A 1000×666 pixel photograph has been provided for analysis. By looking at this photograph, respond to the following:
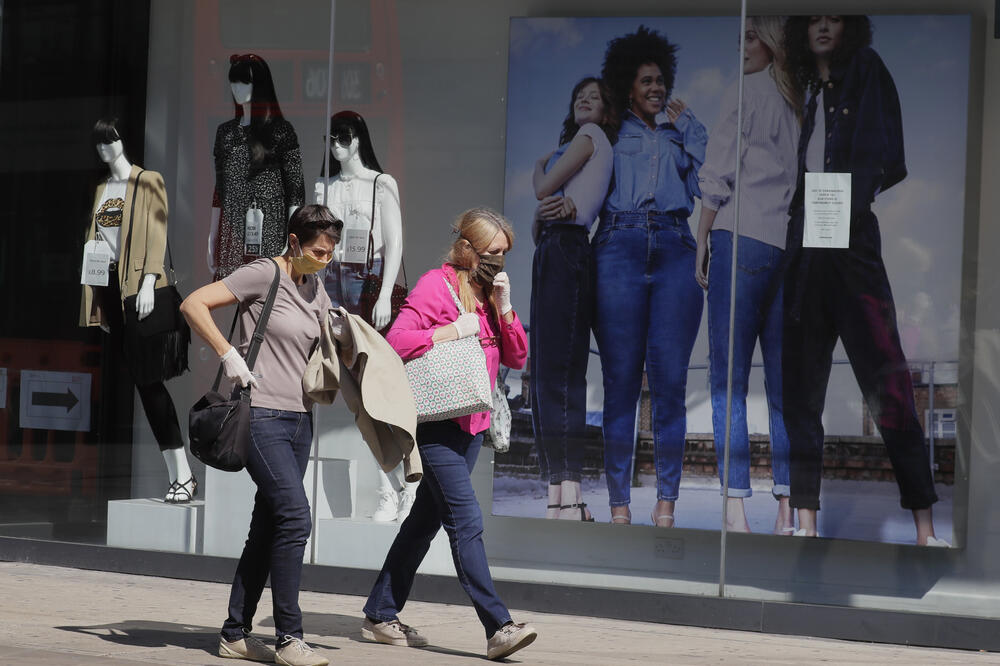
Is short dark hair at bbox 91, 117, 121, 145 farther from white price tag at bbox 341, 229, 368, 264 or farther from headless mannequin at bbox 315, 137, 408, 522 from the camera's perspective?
white price tag at bbox 341, 229, 368, 264

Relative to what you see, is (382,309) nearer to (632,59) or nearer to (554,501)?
(554,501)

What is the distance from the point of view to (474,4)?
314 inches

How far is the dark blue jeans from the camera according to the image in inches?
305

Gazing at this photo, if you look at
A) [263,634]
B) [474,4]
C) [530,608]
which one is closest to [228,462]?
[263,634]

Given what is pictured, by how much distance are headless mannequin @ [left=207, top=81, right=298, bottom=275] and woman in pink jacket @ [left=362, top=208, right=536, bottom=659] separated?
2.92m

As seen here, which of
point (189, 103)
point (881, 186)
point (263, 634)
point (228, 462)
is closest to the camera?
point (228, 462)

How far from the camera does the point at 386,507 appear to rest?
7.99 meters

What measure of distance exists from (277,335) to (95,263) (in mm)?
3743

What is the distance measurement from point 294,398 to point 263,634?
1.36 metres

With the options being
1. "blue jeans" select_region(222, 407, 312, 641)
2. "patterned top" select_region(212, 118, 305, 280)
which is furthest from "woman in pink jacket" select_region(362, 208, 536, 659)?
"patterned top" select_region(212, 118, 305, 280)

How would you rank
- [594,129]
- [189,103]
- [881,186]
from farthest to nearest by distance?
1. [189,103]
2. [594,129]
3. [881,186]

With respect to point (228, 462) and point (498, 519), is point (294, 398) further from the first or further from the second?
point (498, 519)

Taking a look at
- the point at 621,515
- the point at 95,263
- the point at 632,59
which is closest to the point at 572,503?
the point at 621,515

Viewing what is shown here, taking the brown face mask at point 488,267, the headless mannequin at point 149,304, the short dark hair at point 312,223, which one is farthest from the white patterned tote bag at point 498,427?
the headless mannequin at point 149,304
